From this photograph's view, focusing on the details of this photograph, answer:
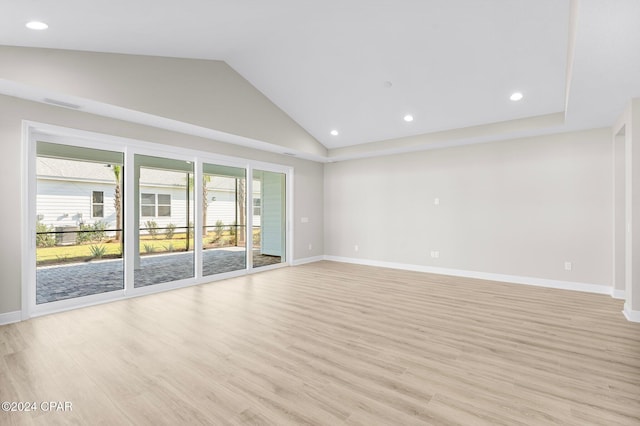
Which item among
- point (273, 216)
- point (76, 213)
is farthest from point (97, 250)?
point (273, 216)

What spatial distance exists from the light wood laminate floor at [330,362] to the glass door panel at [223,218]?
1573mm

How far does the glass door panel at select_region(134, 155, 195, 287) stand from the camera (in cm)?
497

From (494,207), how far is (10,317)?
7.20 m

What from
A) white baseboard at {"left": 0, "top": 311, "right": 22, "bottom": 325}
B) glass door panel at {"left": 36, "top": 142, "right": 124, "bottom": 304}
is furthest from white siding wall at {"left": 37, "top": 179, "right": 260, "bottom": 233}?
white baseboard at {"left": 0, "top": 311, "right": 22, "bottom": 325}

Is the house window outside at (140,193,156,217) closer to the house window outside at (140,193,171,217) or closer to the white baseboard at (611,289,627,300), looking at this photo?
the house window outside at (140,193,171,217)

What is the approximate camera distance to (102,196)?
450 centimetres

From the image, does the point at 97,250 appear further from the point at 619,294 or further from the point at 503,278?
the point at 619,294

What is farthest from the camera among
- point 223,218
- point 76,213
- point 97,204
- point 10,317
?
point 223,218

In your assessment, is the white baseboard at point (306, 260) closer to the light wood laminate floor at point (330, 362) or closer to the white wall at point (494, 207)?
the white wall at point (494, 207)

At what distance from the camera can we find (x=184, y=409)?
1979 millimetres

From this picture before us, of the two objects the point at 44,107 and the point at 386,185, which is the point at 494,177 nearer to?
the point at 386,185

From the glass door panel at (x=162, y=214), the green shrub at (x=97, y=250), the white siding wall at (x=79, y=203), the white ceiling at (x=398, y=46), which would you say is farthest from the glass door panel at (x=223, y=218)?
the white ceiling at (x=398, y=46)

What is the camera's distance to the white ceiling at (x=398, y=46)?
2.75m

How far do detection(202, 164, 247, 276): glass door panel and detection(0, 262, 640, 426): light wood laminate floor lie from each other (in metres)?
1.57
